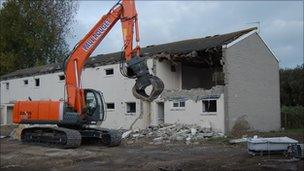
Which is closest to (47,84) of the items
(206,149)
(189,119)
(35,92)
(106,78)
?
(35,92)

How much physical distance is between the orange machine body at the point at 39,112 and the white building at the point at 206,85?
1057cm

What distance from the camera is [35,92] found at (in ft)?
147

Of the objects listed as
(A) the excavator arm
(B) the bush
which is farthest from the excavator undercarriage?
(B) the bush

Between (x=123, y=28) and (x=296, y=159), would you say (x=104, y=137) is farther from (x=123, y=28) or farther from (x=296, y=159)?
(x=296, y=159)

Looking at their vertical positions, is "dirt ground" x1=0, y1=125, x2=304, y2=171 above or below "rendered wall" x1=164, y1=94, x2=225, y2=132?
below

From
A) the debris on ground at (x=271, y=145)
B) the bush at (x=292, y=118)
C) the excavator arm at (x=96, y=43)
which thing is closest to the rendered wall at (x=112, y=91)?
the excavator arm at (x=96, y=43)

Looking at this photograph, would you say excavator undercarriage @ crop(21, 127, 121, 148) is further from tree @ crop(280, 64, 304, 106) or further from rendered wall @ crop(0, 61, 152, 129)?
tree @ crop(280, 64, 304, 106)

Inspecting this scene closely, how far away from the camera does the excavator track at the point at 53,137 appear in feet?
74.9

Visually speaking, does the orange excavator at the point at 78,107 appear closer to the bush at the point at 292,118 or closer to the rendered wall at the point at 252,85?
the rendered wall at the point at 252,85

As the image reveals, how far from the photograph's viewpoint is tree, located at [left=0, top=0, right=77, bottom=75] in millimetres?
58500

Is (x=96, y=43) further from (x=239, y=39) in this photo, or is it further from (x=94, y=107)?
(x=239, y=39)

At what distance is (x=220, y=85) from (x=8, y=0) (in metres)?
36.1

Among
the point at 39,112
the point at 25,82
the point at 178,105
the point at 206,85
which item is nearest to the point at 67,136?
the point at 39,112

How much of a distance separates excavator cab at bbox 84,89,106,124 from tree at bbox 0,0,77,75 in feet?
119
